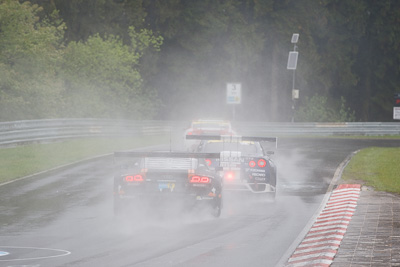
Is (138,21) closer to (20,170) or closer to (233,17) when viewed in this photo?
(233,17)

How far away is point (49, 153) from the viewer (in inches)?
1187

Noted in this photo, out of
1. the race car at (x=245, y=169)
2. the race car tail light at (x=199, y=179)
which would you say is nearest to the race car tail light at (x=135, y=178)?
the race car tail light at (x=199, y=179)

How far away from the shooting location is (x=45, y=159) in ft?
91.6

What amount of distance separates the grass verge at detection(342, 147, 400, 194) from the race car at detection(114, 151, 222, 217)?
7.26 m

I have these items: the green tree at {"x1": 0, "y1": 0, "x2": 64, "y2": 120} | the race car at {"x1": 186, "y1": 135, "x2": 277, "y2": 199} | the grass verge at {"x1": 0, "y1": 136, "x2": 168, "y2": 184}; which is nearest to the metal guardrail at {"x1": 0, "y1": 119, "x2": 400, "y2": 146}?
the grass verge at {"x1": 0, "y1": 136, "x2": 168, "y2": 184}

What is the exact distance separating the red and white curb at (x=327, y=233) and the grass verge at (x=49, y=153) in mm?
9414

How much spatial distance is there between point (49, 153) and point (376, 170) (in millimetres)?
12356

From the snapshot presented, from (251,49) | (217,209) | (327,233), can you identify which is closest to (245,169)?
(217,209)

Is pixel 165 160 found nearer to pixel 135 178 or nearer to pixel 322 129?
pixel 135 178

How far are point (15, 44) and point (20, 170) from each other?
19.8 m

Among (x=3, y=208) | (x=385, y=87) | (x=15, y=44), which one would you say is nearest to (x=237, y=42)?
(x=385, y=87)

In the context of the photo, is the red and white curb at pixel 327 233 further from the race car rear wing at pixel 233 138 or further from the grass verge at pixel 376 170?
the grass verge at pixel 376 170

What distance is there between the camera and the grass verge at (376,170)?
71.0ft

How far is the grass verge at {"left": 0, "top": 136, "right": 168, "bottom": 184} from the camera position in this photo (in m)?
24.5
